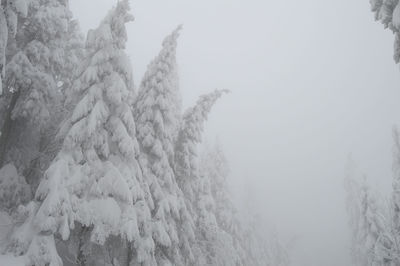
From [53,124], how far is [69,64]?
171 inches

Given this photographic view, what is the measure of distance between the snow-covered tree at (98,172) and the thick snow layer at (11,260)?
346 millimetres

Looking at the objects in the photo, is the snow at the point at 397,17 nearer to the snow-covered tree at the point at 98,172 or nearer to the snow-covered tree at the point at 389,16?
the snow-covered tree at the point at 389,16

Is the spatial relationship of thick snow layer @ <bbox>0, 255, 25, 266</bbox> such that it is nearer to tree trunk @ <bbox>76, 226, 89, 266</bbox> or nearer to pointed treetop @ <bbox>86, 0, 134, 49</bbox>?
tree trunk @ <bbox>76, 226, 89, 266</bbox>

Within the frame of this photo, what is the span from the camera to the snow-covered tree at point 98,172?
43.0ft

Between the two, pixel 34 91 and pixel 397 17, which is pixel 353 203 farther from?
pixel 34 91

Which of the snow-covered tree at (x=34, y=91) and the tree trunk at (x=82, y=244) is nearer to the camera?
→ the tree trunk at (x=82, y=244)

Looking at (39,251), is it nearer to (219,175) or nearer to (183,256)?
(183,256)

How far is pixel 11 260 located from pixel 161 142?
861 centimetres

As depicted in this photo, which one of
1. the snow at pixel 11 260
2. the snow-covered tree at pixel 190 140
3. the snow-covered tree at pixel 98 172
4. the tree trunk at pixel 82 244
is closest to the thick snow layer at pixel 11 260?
the snow at pixel 11 260

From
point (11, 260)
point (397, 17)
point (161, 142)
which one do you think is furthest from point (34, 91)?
point (397, 17)

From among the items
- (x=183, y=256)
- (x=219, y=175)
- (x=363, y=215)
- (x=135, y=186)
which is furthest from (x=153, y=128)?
(x=363, y=215)

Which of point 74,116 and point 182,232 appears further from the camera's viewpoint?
point 182,232

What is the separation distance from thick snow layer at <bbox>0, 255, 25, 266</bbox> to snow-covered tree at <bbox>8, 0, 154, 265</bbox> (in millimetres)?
Answer: 346

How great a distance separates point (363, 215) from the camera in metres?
33.8
